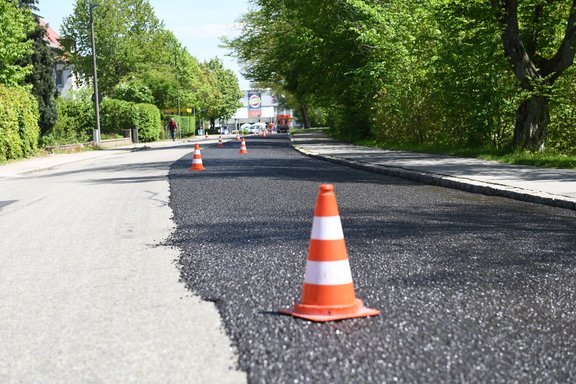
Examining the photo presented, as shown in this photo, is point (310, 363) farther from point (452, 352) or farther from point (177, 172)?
point (177, 172)

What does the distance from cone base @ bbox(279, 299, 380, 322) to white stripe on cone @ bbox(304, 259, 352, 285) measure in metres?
0.16

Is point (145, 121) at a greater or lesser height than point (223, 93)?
lesser

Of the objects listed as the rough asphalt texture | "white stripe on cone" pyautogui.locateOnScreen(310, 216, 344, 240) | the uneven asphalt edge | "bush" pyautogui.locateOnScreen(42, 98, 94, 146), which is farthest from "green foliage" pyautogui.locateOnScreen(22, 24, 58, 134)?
"white stripe on cone" pyautogui.locateOnScreen(310, 216, 344, 240)

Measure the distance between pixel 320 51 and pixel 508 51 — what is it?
1812cm

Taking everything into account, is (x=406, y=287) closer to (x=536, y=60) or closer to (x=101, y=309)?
(x=101, y=309)

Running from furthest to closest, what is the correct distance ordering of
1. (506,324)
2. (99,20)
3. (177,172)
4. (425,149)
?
(99,20) → (425,149) → (177,172) → (506,324)

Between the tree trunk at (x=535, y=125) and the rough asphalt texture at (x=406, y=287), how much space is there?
9473 mm

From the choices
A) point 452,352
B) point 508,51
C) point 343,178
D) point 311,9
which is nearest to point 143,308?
point 452,352

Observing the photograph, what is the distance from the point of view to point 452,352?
3893 millimetres

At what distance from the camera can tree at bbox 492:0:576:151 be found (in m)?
19.8

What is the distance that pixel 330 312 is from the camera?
4.54 meters

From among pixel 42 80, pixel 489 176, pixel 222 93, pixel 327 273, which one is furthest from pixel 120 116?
pixel 222 93

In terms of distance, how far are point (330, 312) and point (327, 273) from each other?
0.26m

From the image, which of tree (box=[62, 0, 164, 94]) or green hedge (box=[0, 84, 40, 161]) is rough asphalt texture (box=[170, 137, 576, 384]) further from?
tree (box=[62, 0, 164, 94])
